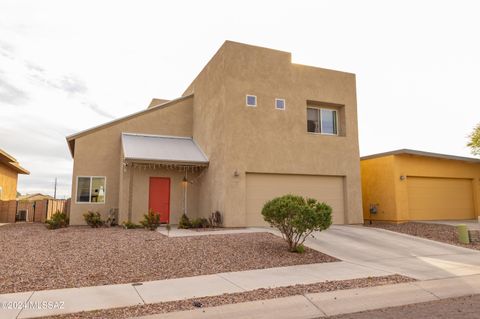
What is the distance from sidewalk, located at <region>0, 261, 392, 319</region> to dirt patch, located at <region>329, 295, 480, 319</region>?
187 centimetres

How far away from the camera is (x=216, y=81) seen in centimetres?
1705

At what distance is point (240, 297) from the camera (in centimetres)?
637

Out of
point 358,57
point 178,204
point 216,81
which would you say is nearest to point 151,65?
point 216,81

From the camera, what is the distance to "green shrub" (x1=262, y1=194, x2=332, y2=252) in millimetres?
10133

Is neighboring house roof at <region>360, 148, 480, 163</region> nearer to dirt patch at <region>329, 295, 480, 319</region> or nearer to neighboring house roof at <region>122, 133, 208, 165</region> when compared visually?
neighboring house roof at <region>122, 133, 208, 165</region>

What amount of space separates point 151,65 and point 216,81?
314 centimetres

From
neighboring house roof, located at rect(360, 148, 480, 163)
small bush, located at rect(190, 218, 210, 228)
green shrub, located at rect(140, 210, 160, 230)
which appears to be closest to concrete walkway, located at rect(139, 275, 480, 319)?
small bush, located at rect(190, 218, 210, 228)

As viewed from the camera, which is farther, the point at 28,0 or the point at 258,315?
the point at 28,0

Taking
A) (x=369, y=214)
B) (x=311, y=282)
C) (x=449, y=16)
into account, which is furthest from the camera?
(x=369, y=214)

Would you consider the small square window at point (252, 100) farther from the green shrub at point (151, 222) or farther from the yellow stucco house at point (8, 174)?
the yellow stucco house at point (8, 174)

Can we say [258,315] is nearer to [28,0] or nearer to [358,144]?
[28,0]

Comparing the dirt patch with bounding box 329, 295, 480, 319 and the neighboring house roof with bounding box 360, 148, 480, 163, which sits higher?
the neighboring house roof with bounding box 360, 148, 480, 163

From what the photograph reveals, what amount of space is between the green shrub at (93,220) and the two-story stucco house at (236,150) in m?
0.98

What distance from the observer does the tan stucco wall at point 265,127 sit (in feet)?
51.4
